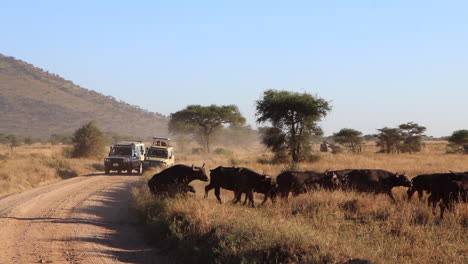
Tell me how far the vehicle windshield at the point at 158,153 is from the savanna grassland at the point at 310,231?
1645cm

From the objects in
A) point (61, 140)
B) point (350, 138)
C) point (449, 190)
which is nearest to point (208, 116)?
point (350, 138)

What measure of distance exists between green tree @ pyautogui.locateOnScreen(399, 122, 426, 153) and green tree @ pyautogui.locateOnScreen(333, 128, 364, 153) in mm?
4632

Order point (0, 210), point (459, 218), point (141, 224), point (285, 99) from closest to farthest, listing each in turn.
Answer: point (459, 218)
point (141, 224)
point (0, 210)
point (285, 99)

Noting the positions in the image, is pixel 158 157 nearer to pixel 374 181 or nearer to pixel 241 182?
pixel 241 182

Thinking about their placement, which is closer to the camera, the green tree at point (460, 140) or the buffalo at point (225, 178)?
the buffalo at point (225, 178)

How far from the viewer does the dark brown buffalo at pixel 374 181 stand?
18.1 m

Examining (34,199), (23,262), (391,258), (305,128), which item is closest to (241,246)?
(391,258)

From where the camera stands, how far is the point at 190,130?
73.8m

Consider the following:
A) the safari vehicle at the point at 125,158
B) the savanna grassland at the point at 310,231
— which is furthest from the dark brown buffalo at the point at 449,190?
the safari vehicle at the point at 125,158

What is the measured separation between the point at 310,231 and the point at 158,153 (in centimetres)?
2387

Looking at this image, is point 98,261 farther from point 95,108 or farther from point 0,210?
point 95,108

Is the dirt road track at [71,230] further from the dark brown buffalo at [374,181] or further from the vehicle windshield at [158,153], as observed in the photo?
the vehicle windshield at [158,153]

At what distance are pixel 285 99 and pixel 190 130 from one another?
37.5 meters

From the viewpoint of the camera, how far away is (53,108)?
13400 cm
